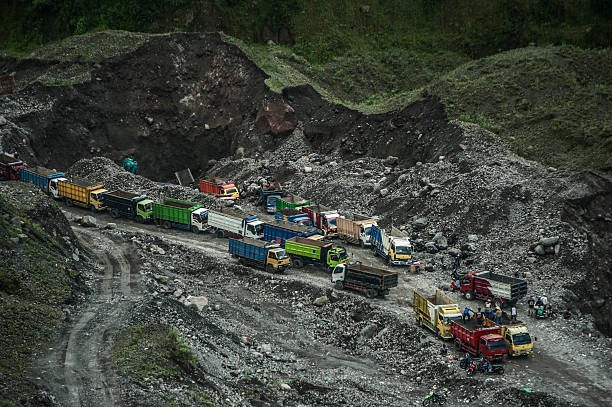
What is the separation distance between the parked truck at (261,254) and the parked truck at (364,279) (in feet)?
12.4

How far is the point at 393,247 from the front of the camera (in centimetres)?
5034

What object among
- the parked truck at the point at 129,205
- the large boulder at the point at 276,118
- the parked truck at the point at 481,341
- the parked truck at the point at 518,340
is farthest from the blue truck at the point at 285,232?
the large boulder at the point at 276,118

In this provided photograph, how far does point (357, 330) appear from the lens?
43000 mm

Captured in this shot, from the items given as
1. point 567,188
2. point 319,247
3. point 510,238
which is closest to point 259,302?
point 319,247

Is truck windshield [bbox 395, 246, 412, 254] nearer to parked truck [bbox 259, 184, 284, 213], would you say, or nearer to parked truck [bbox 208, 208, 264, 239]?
parked truck [bbox 208, 208, 264, 239]

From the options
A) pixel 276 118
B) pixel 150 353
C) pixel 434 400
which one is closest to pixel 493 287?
pixel 434 400

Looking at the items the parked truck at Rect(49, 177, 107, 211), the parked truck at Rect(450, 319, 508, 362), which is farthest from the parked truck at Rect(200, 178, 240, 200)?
the parked truck at Rect(450, 319, 508, 362)

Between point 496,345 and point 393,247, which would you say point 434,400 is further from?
point 393,247

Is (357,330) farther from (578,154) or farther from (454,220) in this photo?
(578,154)

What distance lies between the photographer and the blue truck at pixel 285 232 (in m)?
52.5

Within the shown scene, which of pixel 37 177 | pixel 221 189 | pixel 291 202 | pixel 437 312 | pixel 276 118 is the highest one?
pixel 276 118

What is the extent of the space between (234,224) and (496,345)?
22607 millimetres

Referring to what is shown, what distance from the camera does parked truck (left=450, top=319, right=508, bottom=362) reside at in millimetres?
37469

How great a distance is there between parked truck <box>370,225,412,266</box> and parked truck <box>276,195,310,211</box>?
8.44 meters
